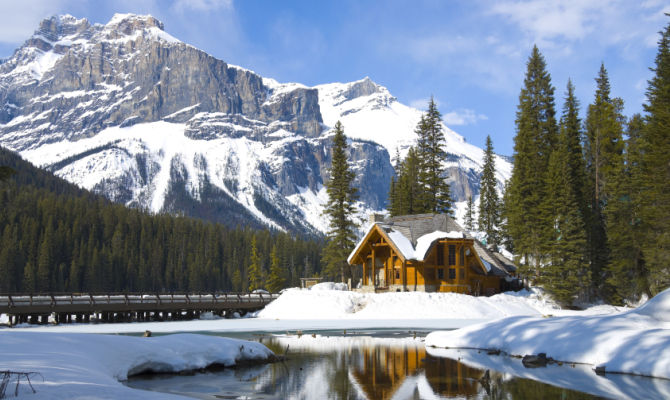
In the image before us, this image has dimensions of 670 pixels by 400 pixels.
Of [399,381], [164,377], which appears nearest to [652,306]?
[399,381]

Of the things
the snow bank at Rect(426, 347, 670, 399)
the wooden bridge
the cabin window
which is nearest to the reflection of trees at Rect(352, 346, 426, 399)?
the snow bank at Rect(426, 347, 670, 399)

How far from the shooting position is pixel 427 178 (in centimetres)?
6103

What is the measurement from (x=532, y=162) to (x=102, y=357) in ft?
144

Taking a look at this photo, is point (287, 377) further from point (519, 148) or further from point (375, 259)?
point (519, 148)

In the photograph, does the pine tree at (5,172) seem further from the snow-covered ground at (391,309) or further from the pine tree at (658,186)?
the pine tree at (658,186)

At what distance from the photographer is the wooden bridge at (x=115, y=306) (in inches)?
1551

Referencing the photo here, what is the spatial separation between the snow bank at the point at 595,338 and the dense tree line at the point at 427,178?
3679cm

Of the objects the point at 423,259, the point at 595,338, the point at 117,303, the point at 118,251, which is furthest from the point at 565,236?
the point at 118,251

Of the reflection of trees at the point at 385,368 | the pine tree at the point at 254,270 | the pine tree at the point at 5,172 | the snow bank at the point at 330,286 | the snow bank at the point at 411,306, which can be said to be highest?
the pine tree at the point at 5,172

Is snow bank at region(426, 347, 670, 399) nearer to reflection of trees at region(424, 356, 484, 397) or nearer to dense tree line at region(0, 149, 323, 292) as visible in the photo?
reflection of trees at region(424, 356, 484, 397)

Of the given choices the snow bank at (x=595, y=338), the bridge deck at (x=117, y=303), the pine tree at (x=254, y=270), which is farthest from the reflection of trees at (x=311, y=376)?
the pine tree at (x=254, y=270)

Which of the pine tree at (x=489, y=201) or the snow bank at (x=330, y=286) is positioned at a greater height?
the pine tree at (x=489, y=201)

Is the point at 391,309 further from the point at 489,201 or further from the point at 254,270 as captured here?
the point at 489,201

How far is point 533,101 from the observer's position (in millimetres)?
53656
